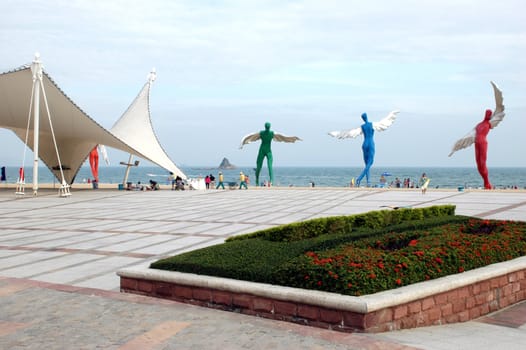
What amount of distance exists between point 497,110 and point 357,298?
67.8ft

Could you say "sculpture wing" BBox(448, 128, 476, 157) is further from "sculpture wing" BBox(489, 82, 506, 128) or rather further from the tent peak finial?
the tent peak finial

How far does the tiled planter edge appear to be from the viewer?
455 centimetres

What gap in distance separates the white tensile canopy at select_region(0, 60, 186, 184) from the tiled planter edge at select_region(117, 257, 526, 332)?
19.4 metres

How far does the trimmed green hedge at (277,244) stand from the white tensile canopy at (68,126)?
60.9 feet

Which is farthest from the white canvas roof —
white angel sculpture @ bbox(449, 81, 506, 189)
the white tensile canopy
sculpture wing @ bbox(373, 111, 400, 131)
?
white angel sculpture @ bbox(449, 81, 506, 189)

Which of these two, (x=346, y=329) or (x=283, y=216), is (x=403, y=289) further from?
(x=283, y=216)

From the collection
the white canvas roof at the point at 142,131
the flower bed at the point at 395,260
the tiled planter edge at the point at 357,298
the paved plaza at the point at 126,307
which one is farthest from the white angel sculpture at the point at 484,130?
the tiled planter edge at the point at 357,298

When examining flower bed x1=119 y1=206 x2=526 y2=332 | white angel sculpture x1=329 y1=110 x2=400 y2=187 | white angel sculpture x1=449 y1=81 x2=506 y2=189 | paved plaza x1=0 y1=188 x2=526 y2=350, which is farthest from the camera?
Result: white angel sculpture x1=329 y1=110 x2=400 y2=187

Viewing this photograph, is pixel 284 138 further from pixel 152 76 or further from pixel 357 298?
pixel 357 298

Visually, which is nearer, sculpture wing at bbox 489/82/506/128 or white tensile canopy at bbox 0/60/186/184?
sculpture wing at bbox 489/82/506/128

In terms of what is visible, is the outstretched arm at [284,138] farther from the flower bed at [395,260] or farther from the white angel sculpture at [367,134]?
the flower bed at [395,260]

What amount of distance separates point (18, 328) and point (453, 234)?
17.8 feet

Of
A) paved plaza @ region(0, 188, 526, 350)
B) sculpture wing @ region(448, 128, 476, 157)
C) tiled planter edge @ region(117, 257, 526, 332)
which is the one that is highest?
sculpture wing @ region(448, 128, 476, 157)

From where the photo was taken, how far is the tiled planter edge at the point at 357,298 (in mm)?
4555
